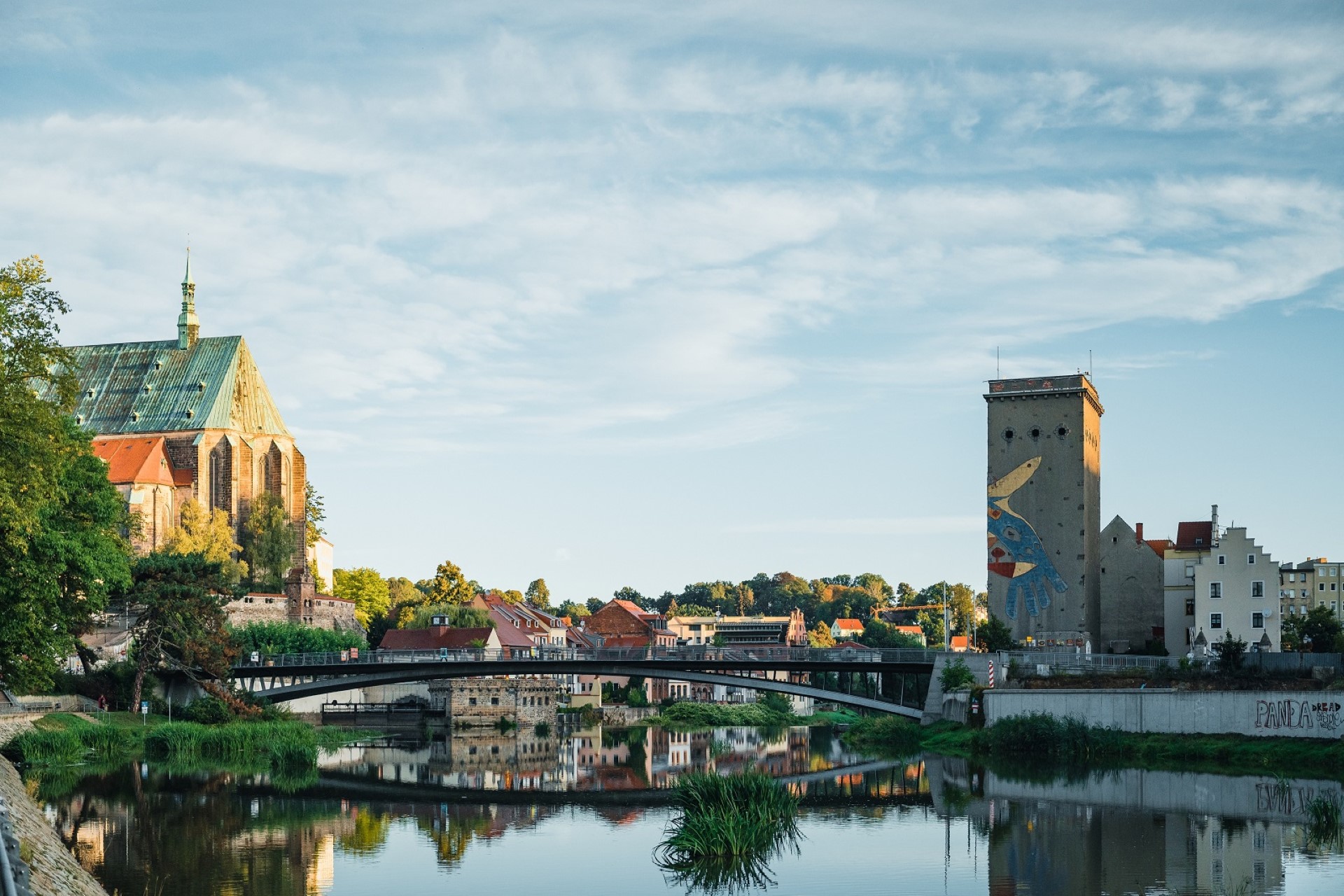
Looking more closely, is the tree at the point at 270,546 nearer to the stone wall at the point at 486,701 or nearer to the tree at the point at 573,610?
the stone wall at the point at 486,701

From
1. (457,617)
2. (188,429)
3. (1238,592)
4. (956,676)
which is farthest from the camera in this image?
(188,429)

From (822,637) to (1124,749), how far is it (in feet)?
371

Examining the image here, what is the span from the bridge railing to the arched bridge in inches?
2.3

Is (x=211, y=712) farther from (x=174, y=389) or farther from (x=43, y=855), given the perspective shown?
(x=174, y=389)

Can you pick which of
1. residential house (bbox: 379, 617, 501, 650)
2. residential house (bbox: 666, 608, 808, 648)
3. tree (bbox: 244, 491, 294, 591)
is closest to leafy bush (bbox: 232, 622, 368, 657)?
residential house (bbox: 379, 617, 501, 650)

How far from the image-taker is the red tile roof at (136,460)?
109 meters

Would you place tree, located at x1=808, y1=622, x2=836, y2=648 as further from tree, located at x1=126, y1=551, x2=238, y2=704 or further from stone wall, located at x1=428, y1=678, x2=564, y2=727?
tree, located at x1=126, y1=551, x2=238, y2=704

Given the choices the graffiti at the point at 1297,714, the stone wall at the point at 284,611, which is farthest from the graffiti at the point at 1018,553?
the stone wall at the point at 284,611

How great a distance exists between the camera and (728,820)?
32.2 meters

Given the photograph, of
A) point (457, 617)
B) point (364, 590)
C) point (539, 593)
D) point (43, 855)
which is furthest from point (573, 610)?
point (43, 855)

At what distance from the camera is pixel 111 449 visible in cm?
11319

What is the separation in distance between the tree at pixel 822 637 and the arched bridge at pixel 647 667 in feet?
277

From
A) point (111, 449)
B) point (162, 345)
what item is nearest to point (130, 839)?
point (111, 449)

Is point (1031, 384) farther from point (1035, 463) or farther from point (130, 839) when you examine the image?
point (130, 839)
